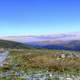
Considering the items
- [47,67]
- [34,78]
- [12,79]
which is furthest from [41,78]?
[47,67]

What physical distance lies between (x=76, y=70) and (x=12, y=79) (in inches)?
492

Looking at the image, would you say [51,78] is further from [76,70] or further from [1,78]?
[76,70]

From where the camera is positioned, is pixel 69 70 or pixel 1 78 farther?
pixel 69 70

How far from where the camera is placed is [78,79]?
32.1 meters

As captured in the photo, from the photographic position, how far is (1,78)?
3369 cm

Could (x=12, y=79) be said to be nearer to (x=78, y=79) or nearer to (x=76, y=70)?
(x=78, y=79)

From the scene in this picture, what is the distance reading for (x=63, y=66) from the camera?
148 feet

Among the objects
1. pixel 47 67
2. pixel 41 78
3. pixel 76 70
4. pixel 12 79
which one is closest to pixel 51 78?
pixel 41 78

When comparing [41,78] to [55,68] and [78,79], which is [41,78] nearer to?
[78,79]

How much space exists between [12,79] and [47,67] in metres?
14.0

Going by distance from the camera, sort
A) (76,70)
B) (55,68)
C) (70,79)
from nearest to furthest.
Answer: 1. (70,79)
2. (76,70)
3. (55,68)

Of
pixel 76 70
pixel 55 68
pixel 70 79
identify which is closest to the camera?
pixel 70 79

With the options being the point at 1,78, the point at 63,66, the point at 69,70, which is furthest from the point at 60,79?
the point at 63,66

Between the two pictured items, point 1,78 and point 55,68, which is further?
point 55,68
